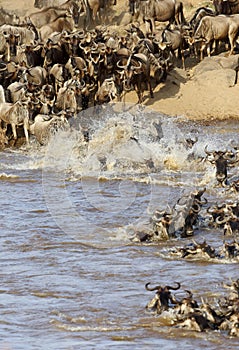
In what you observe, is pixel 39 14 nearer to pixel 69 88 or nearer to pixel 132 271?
pixel 69 88

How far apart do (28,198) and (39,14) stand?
34.1 feet

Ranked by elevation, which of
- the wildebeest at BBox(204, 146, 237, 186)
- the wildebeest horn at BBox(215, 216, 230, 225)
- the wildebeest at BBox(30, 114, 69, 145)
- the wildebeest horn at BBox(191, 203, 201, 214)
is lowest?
the wildebeest at BBox(30, 114, 69, 145)

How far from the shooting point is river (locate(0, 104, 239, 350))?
8734 mm

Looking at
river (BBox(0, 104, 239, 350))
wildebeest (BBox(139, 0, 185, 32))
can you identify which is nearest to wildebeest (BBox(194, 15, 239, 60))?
wildebeest (BBox(139, 0, 185, 32))

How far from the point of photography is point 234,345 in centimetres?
812

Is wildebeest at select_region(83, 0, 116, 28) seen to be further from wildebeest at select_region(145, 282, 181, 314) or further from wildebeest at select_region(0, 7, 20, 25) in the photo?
wildebeest at select_region(145, 282, 181, 314)

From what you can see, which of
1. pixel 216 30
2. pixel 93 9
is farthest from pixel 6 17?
pixel 216 30

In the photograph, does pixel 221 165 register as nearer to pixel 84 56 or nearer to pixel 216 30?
pixel 84 56

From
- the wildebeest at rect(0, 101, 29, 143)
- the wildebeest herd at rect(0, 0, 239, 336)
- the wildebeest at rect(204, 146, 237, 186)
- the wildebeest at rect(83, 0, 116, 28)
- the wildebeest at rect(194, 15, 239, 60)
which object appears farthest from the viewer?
the wildebeest at rect(83, 0, 116, 28)

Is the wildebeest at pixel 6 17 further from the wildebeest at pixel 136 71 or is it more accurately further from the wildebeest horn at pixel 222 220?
the wildebeest horn at pixel 222 220

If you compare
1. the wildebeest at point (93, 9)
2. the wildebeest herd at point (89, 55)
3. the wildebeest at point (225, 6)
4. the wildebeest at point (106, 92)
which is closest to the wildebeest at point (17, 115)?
the wildebeest herd at point (89, 55)

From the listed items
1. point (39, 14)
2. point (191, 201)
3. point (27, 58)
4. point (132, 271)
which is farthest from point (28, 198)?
point (39, 14)

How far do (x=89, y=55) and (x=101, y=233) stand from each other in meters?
8.60

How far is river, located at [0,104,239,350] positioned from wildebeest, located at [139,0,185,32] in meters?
3.84
